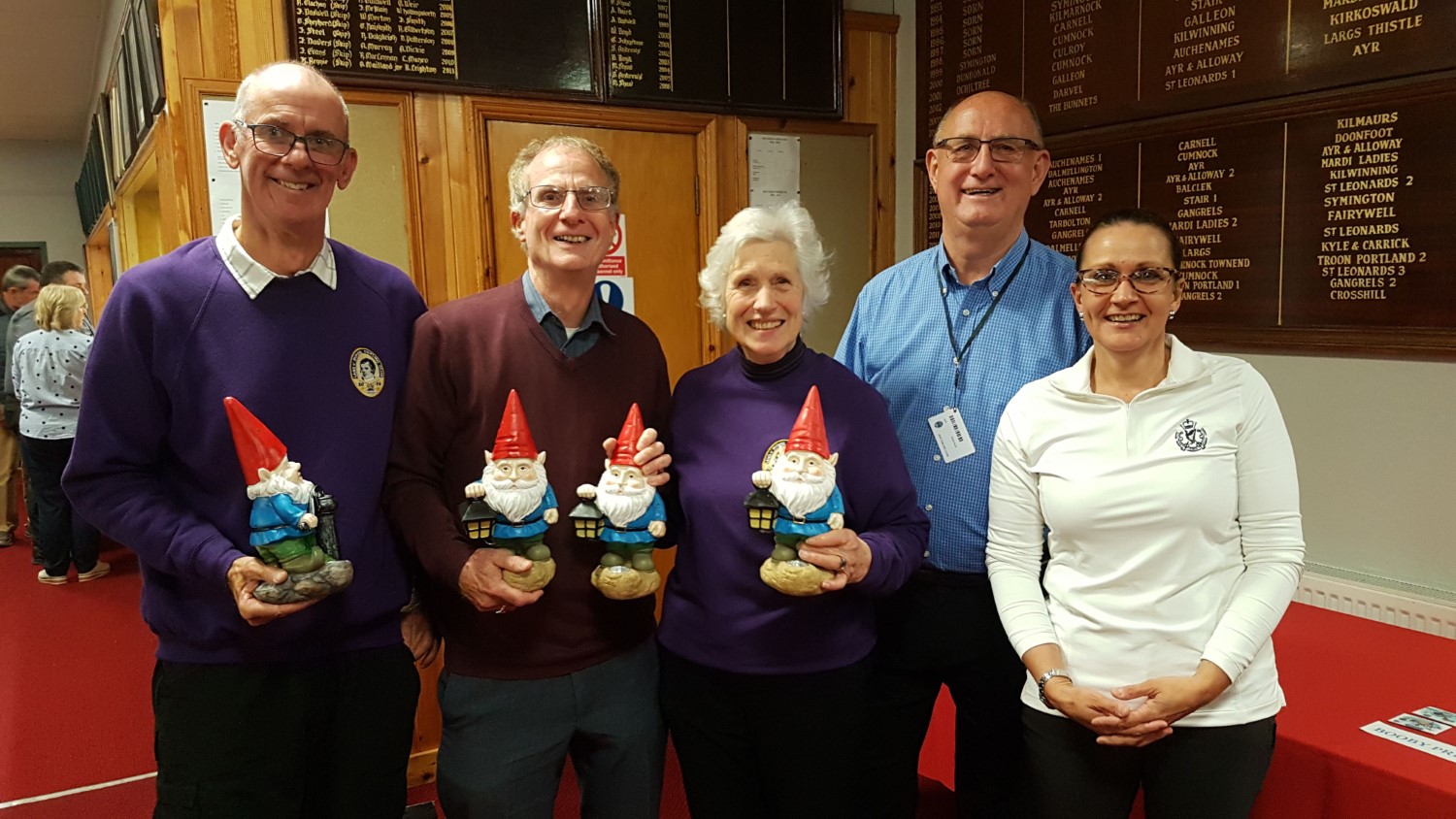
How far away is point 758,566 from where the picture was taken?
5.41 ft

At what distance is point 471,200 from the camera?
304 centimetres

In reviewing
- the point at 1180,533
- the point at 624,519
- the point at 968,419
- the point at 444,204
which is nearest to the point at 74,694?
the point at 444,204

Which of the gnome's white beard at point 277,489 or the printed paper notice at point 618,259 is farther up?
the printed paper notice at point 618,259

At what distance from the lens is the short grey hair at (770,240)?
1750 mm

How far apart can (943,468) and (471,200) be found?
190 centimetres

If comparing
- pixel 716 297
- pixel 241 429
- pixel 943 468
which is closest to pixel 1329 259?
pixel 943 468

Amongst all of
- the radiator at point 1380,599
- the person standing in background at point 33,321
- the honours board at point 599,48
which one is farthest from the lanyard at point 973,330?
the person standing in background at point 33,321

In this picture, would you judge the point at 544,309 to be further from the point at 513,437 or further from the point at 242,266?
the point at 242,266

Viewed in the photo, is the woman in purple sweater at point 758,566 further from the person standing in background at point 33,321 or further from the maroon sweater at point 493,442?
the person standing in background at point 33,321

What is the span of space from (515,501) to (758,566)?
17.7 inches

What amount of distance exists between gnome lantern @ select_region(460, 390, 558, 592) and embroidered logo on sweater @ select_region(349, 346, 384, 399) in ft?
0.86

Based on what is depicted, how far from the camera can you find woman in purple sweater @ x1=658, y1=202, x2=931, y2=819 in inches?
64.6

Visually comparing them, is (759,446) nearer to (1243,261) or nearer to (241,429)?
(241,429)

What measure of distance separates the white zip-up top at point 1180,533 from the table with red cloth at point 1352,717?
49cm
